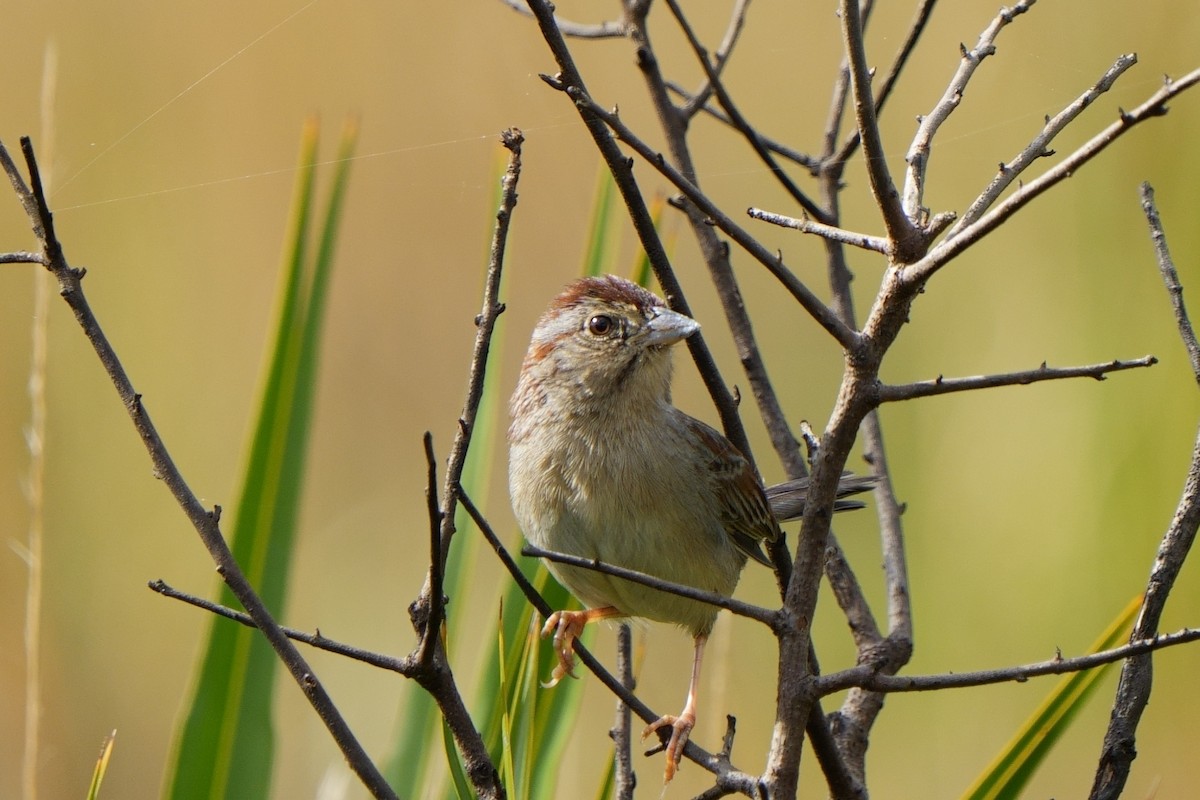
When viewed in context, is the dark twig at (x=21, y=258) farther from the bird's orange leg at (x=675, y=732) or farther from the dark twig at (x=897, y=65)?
the dark twig at (x=897, y=65)

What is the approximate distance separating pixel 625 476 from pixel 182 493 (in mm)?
1329

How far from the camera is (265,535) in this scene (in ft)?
9.45

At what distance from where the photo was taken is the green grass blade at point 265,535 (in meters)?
2.70

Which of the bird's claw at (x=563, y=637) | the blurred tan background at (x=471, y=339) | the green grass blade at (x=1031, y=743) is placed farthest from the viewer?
the blurred tan background at (x=471, y=339)

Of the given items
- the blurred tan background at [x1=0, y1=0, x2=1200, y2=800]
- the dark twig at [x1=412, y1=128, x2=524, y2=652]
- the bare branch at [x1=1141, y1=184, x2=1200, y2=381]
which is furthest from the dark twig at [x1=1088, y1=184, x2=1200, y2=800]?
the blurred tan background at [x1=0, y1=0, x2=1200, y2=800]

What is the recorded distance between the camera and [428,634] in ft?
5.46

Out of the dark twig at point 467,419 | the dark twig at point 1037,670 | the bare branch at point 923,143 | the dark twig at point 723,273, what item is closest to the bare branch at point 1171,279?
the bare branch at point 923,143

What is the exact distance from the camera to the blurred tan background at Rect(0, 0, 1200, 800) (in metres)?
4.46

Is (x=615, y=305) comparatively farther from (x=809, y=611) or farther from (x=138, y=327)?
(x=138, y=327)

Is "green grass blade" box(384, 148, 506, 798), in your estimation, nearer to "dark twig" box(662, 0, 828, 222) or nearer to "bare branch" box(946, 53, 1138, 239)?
"dark twig" box(662, 0, 828, 222)

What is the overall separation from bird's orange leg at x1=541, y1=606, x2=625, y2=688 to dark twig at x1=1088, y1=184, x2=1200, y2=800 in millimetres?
1058

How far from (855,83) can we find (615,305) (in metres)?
1.48

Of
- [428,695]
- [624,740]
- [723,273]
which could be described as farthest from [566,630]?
[723,273]

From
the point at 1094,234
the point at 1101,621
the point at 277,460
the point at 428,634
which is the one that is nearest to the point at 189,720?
the point at 277,460
